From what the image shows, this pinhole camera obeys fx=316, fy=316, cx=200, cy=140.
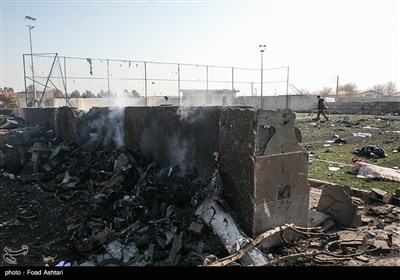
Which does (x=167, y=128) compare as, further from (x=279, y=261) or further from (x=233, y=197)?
(x=279, y=261)

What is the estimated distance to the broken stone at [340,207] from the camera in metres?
4.46

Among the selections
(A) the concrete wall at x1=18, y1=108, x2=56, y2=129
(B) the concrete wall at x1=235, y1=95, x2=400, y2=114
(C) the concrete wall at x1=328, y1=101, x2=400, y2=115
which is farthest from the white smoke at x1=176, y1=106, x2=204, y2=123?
(C) the concrete wall at x1=328, y1=101, x2=400, y2=115

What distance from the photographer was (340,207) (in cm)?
457

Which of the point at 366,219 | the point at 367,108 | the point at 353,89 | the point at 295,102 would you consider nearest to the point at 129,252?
the point at 366,219

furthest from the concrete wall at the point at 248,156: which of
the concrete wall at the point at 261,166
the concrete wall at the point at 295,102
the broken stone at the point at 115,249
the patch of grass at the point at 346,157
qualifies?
the concrete wall at the point at 295,102

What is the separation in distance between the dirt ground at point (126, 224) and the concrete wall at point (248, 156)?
341 mm

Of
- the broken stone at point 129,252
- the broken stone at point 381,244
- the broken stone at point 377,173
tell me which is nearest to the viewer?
the broken stone at point 129,252

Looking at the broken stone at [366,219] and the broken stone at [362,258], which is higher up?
the broken stone at [366,219]

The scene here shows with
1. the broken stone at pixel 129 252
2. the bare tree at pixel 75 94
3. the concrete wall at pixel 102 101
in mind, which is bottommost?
the broken stone at pixel 129 252

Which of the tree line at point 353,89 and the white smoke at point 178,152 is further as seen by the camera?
the tree line at point 353,89

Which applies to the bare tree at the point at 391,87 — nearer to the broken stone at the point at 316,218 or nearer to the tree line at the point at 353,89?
the tree line at the point at 353,89

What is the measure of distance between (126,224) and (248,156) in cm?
181

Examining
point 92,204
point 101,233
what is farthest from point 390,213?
point 92,204
